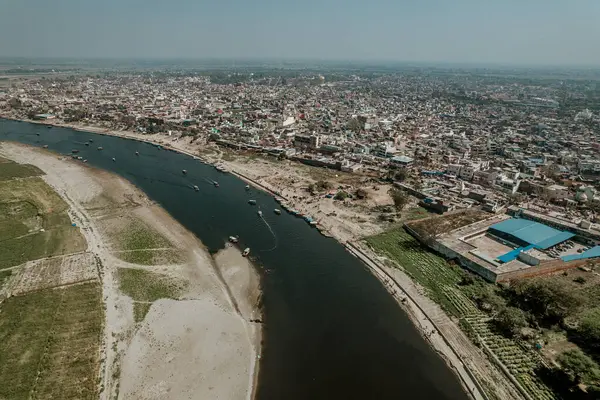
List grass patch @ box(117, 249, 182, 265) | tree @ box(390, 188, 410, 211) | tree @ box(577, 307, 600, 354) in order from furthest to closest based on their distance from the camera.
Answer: tree @ box(390, 188, 410, 211) → grass patch @ box(117, 249, 182, 265) → tree @ box(577, 307, 600, 354)

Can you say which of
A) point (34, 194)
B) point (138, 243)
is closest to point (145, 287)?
point (138, 243)

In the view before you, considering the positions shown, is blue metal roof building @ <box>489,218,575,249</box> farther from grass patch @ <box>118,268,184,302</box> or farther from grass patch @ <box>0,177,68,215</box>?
grass patch @ <box>0,177,68,215</box>

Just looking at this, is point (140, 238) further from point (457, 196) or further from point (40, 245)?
point (457, 196)

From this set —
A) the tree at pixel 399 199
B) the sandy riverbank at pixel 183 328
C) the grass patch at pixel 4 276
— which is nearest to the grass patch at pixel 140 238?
the sandy riverbank at pixel 183 328

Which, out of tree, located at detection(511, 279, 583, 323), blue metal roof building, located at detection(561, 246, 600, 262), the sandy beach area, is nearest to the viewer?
the sandy beach area

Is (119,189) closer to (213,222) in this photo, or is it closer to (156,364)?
(213,222)

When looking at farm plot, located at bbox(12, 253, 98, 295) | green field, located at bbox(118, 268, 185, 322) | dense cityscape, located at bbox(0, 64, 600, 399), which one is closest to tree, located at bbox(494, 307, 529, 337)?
dense cityscape, located at bbox(0, 64, 600, 399)

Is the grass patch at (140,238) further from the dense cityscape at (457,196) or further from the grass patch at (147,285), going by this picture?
the dense cityscape at (457,196)

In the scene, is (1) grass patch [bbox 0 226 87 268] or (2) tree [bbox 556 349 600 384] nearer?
(2) tree [bbox 556 349 600 384]
